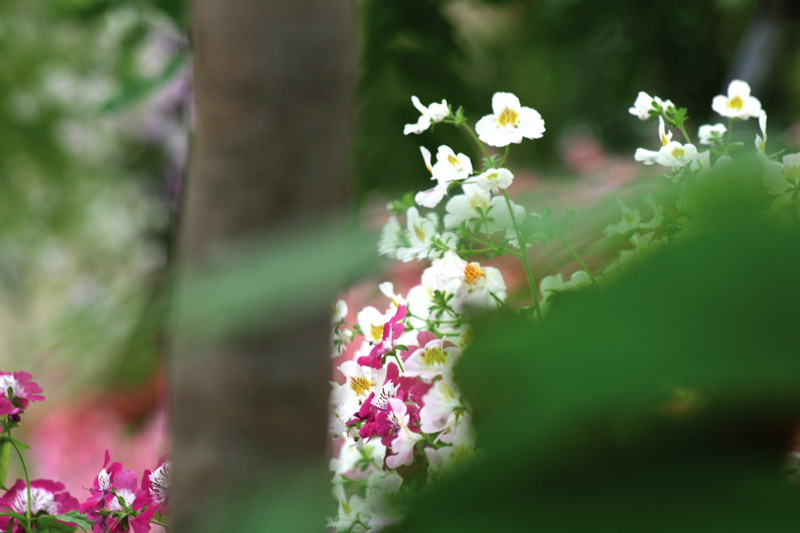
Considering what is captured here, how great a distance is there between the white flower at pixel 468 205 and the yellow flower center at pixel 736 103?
156mm

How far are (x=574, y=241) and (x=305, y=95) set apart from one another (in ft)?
0.32

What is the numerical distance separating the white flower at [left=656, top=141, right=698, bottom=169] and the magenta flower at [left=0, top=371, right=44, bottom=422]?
33cm

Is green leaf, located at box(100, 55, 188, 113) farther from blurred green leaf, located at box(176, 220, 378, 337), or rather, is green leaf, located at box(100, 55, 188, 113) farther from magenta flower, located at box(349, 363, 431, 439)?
blurred green leaf, located at box(176, 220, 378, 337)

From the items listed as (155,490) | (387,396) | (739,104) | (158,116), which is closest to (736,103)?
(739,104)

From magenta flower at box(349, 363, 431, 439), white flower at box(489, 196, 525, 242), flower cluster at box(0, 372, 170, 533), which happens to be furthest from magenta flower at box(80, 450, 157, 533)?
white flower at box(489, 196, 525, 242)

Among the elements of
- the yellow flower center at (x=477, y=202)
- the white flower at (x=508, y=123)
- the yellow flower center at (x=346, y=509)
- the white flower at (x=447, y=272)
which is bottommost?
the yellow flower center at (x=346, y=509)

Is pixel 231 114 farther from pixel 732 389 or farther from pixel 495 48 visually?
pixel 495 48

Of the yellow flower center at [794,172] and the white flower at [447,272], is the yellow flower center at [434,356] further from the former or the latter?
the yellow flower center at [794,172]

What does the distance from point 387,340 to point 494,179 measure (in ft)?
0.31

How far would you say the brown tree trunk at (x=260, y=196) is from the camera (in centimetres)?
25

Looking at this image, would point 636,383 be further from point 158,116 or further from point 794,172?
point 158,116

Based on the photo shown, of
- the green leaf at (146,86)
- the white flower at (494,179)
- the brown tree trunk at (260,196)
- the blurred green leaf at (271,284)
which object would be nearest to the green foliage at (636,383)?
the blurred green leaf at (271,284)

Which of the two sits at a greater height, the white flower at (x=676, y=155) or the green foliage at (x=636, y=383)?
the white flower at (x=676, y=155)

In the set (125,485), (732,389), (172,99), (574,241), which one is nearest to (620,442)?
(732,389)
